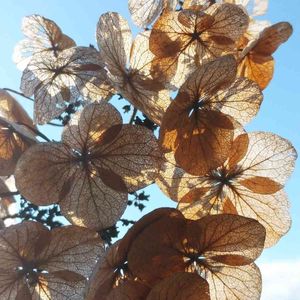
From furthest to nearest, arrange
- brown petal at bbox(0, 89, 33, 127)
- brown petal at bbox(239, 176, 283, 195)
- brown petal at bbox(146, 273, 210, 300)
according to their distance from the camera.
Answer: brown petal at bbox(0, 89, 33, 127) < brown petal at bbox(239, 176, 283, 195) < brown petal at bbox(146, 273, 210, 300)

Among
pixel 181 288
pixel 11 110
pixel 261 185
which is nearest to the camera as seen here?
pixel 181 288

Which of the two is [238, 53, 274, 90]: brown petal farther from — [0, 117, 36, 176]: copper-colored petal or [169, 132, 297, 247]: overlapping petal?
[0, 117, 36, 176]: copper-colored petal

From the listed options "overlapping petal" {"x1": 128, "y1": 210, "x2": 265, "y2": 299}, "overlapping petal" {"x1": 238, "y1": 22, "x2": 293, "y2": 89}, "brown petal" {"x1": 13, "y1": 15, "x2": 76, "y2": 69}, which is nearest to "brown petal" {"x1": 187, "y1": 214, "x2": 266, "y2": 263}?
"overlapping petal" {"x1": 128, "y1": 210, "x2": 265, "y2": 299}

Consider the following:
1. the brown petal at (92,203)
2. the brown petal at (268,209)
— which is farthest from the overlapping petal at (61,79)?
the brown petal at (268,209)

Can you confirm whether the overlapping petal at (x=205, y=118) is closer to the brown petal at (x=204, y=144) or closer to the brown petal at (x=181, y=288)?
the brown petal at (x=204, y=144)

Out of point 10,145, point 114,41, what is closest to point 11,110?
point 10,145

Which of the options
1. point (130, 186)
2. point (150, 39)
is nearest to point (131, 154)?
point (130, 186)

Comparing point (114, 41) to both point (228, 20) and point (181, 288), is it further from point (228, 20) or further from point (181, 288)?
point (181, 288)
